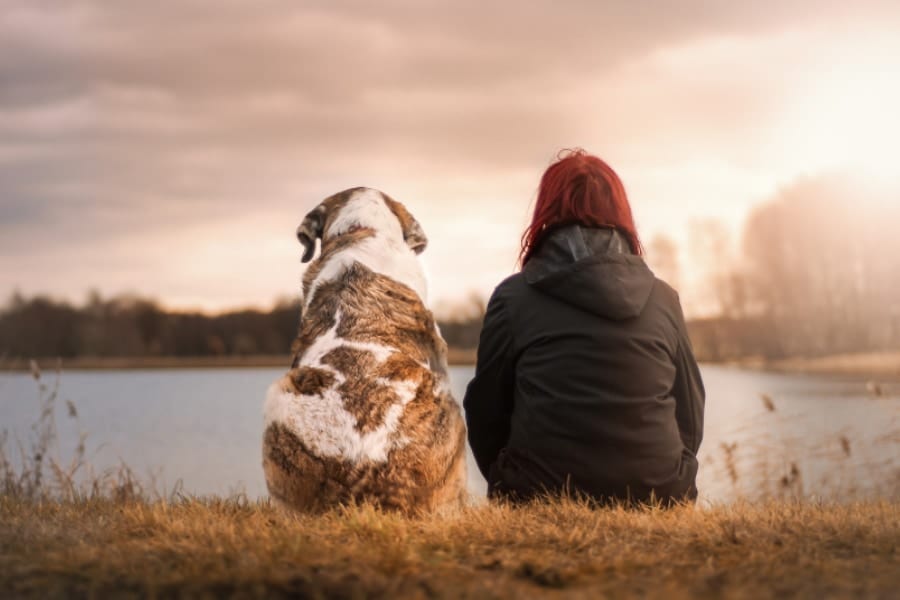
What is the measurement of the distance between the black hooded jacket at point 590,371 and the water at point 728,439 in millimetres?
1307

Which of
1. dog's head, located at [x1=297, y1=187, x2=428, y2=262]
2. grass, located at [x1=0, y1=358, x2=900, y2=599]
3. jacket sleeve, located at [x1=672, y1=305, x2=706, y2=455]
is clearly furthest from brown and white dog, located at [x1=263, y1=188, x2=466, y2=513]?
jacket sleeve, located at [x1=672, y1=305, x2=706, y2=455]

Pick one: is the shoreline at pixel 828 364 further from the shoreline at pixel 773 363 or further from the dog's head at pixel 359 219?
the dog's head at pixel 359 219

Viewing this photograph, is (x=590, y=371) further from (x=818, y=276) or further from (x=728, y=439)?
(x=818, y=276)

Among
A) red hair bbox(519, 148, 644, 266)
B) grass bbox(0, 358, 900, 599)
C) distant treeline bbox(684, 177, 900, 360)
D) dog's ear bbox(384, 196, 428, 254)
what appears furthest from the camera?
distant treeline bbox(684, 177, 900, 360)

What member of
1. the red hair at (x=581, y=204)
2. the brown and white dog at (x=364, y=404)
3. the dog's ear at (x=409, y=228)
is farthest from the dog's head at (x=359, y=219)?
the red hair at (x=581, y=204)

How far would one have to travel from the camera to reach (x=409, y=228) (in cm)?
639

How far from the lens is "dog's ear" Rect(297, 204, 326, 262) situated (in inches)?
254

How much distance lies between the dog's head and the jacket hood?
1393 millimetres

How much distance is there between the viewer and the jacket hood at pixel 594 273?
486cm

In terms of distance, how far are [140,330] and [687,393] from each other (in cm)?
4451

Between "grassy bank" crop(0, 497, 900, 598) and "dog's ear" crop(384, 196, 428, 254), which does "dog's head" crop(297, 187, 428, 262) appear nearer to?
"dog's ear" crop(384, 196, 428, 254)

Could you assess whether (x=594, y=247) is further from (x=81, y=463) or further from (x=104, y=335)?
(x=104, y=335)

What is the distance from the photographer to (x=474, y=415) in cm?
551

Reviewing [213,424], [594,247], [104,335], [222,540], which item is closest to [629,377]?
[594,247]
